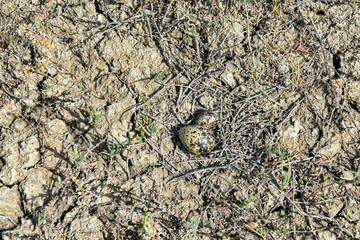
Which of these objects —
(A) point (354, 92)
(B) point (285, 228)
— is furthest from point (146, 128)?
(A) point (354, 92)

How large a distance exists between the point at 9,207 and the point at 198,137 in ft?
6.45

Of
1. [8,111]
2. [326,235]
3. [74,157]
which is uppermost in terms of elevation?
[8,111]

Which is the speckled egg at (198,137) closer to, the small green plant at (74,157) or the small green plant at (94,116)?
the small green plant at (94,116)

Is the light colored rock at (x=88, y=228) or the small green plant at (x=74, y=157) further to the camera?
the small green plant at (x=74, y=157)

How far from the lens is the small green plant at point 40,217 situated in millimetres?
2586

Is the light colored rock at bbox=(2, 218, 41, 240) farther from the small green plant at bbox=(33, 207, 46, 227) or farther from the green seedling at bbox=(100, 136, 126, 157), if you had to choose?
the green seedling at bbox=(100, 136, 126, 157)

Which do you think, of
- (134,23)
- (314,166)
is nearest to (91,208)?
(134,23)

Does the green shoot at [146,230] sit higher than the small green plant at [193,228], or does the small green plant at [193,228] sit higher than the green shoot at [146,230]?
the green shoot at [146,230]

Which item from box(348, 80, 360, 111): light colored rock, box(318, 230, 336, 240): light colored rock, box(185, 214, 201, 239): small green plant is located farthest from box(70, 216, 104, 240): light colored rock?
box(348, 80, 360, 111): light colored rock

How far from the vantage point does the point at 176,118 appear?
3.06 metres

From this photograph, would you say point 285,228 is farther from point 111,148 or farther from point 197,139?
point 111,148

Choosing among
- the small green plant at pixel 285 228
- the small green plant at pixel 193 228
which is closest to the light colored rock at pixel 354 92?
the small green plant at pixel 285 228

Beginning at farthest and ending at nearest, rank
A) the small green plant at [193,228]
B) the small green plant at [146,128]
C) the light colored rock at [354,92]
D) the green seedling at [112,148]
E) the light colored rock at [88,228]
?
the light colored rock at [354,92], the small green plant at [146,128], the green seedling at [112,148], the light colored rock at [88,228], the small green plant at [193,228]

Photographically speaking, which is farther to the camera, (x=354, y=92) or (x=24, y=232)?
(x=354, y=92)
